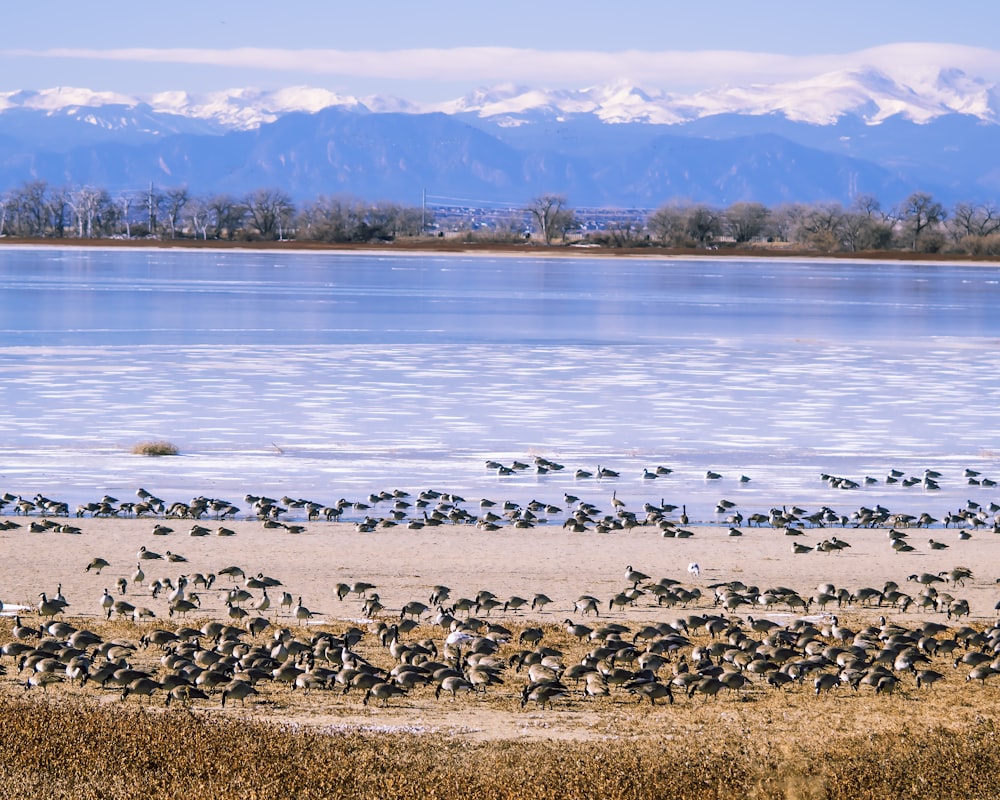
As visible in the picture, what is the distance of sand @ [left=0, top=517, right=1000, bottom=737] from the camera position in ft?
50.2

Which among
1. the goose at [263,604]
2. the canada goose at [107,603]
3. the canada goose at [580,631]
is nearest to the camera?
the canada goose at [580,631]

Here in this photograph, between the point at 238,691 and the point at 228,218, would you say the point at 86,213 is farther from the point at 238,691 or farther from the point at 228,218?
the point at 238,691

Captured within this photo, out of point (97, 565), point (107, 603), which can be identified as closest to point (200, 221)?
point (97, 565)

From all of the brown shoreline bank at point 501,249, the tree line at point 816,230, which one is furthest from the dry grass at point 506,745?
the tree line at point 816,230

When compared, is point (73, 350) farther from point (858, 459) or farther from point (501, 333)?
point (858, 459)

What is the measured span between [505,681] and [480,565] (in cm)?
489

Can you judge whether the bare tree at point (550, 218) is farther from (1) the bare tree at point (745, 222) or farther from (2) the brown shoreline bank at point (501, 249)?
(1) the bare tree at point (745, 222)

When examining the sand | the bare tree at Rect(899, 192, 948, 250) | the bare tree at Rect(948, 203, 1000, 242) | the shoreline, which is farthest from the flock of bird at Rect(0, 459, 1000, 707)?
the bare tree at Rect(948, 203, 1000, 242)

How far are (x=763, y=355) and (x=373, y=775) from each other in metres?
36.7

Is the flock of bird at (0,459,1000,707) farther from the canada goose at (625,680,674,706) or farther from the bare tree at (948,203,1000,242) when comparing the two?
the bare tree at (948,203,1000,242)

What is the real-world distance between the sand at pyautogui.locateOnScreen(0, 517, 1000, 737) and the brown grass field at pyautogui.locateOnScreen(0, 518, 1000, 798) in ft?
0.17

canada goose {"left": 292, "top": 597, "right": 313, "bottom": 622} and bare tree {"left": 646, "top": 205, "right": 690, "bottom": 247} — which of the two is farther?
bare tree {"left": 646, "top": 205, "right": 690, "bottom": 247}

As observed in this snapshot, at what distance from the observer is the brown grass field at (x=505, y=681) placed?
31.1 feet

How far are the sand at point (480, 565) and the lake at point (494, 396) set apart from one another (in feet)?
8.46
